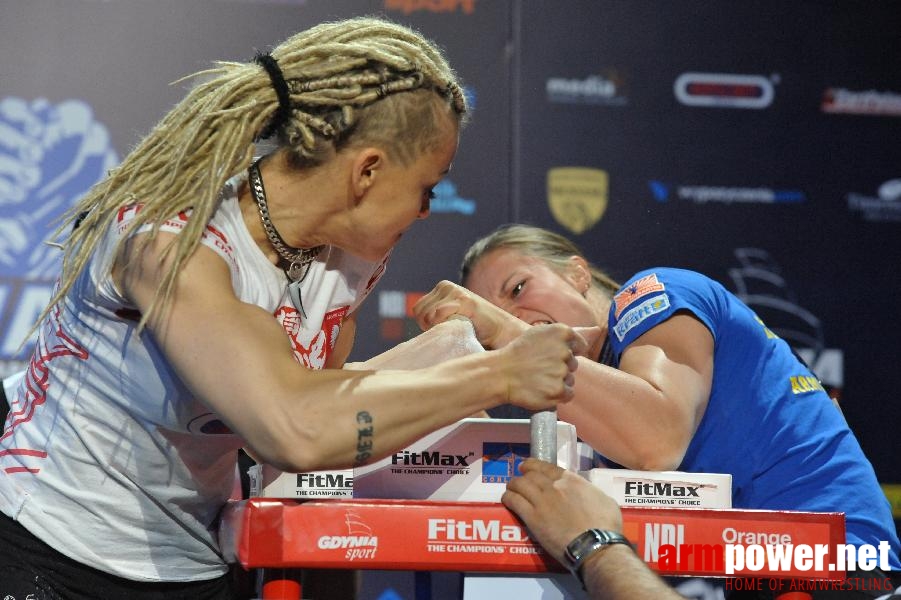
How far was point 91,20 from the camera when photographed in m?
3.07

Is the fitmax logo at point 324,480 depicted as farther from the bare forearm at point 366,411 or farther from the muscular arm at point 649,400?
the muscular arm at point 649,400

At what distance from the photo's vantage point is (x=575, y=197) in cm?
320

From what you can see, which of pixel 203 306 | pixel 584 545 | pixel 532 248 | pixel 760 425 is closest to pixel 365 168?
pixel 203 306

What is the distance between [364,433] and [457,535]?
0.58 ft


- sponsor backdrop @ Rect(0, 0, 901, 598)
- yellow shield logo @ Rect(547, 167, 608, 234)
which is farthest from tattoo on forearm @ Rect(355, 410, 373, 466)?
yellow shield logo @ Rect(547, 167, 608, 234)

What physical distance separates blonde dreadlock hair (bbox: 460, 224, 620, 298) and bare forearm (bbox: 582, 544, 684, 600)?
1152mm

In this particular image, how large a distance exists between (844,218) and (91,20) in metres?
2.38

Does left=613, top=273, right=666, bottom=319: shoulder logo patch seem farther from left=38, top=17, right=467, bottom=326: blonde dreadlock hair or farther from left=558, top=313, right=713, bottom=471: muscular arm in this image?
left=38, top=17, right=467, bottom=326: blonde dreadlock hair

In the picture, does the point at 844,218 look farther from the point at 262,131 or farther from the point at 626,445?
the point at 262,131

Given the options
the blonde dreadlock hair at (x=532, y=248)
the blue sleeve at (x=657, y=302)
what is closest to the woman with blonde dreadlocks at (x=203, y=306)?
the blue sleeve at (x=657, y=302)

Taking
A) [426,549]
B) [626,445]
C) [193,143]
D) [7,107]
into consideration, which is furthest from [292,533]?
[7,107]

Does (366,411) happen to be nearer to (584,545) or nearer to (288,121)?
(584,545)

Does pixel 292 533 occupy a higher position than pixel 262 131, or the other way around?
pixel 262 131

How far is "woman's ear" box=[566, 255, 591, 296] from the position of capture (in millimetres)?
2289
